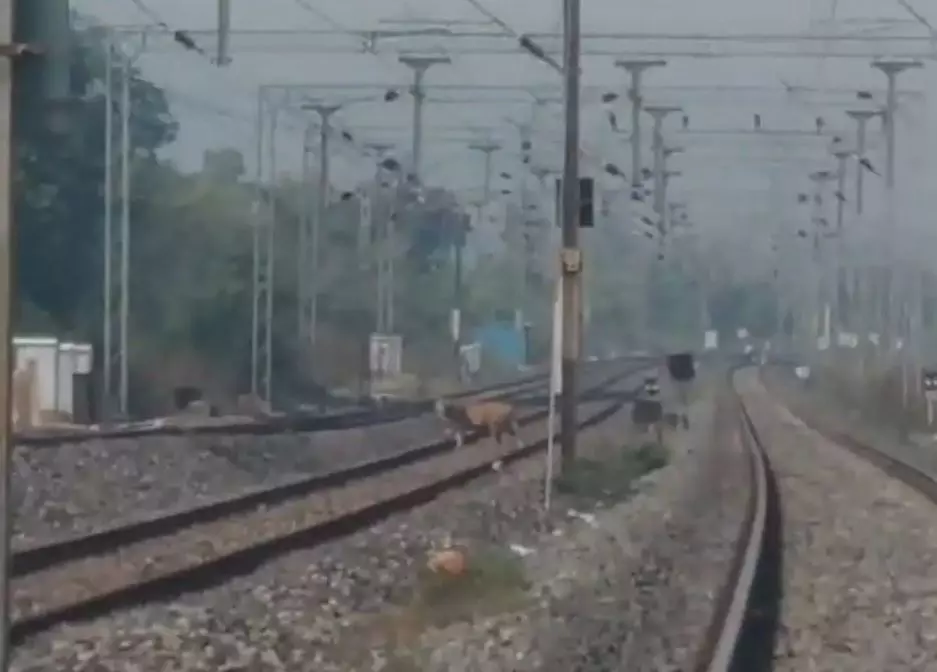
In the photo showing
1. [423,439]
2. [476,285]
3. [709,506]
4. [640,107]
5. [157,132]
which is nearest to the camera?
[709,506]

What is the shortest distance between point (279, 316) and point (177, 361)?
245 centimetres

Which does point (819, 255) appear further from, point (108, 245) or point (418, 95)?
point (108, 245)

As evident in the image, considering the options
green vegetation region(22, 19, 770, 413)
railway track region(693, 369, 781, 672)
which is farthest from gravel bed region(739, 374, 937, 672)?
green vegetation region(22, 19, 770, 413)

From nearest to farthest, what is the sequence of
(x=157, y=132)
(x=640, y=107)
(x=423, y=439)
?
(x=640, y=107), (x=157, y=132), (x=423, y=439)

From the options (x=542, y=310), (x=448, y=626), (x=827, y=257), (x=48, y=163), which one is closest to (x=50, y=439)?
(x=48, y=163)

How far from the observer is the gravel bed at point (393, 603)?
7.91 meters

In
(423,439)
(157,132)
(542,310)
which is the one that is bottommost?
(423,439)

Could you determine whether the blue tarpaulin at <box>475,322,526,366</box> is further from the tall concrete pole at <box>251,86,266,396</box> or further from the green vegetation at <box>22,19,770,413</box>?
the tall concrete pole at <box>251,86,266,396</box>

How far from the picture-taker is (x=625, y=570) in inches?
432

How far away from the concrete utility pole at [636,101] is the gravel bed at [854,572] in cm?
280

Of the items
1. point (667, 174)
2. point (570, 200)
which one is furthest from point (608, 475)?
point (667, 174)

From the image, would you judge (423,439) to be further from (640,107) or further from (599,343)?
(640,107)

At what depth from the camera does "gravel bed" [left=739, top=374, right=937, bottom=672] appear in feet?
28.5

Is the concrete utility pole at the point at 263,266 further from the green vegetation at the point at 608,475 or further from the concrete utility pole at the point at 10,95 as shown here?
the concrete utility pole at the point at 10,95
